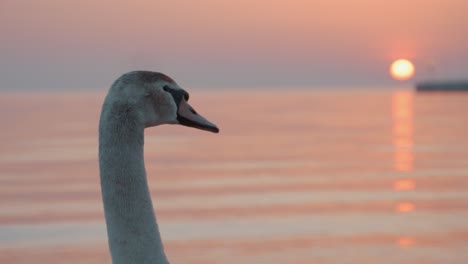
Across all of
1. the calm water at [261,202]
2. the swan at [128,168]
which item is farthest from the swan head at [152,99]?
the calm water at [261,202]

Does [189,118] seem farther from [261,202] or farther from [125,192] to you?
[261,202]

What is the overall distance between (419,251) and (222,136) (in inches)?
692

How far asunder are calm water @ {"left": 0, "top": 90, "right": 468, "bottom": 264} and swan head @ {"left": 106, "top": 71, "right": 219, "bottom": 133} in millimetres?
4665

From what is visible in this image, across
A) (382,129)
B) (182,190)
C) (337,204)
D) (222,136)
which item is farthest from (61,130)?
(337,204)

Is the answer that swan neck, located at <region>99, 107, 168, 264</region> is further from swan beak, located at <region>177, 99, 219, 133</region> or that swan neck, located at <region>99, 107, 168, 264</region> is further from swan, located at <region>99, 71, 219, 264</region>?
swan beak, located at <region>177, 99, 219, 133</region>

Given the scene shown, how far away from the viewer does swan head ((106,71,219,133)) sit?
3.54m

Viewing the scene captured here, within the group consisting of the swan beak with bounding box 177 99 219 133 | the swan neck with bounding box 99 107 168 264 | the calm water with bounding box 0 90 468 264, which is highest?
the calm water with bounding box 0 90 468 264

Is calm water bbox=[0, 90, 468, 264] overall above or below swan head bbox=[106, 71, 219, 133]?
above

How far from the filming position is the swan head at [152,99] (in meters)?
3.54

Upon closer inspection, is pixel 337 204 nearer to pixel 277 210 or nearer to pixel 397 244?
pixel 277 210

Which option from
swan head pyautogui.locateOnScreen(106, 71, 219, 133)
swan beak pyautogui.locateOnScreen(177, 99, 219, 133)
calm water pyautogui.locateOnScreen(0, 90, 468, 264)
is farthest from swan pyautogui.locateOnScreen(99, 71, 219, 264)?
calm water pyautogui.locateOnScreen(0, 90, 468, 264)

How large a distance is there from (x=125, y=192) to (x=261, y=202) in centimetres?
867

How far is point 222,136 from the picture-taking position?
26.3m

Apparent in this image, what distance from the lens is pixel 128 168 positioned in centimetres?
355
